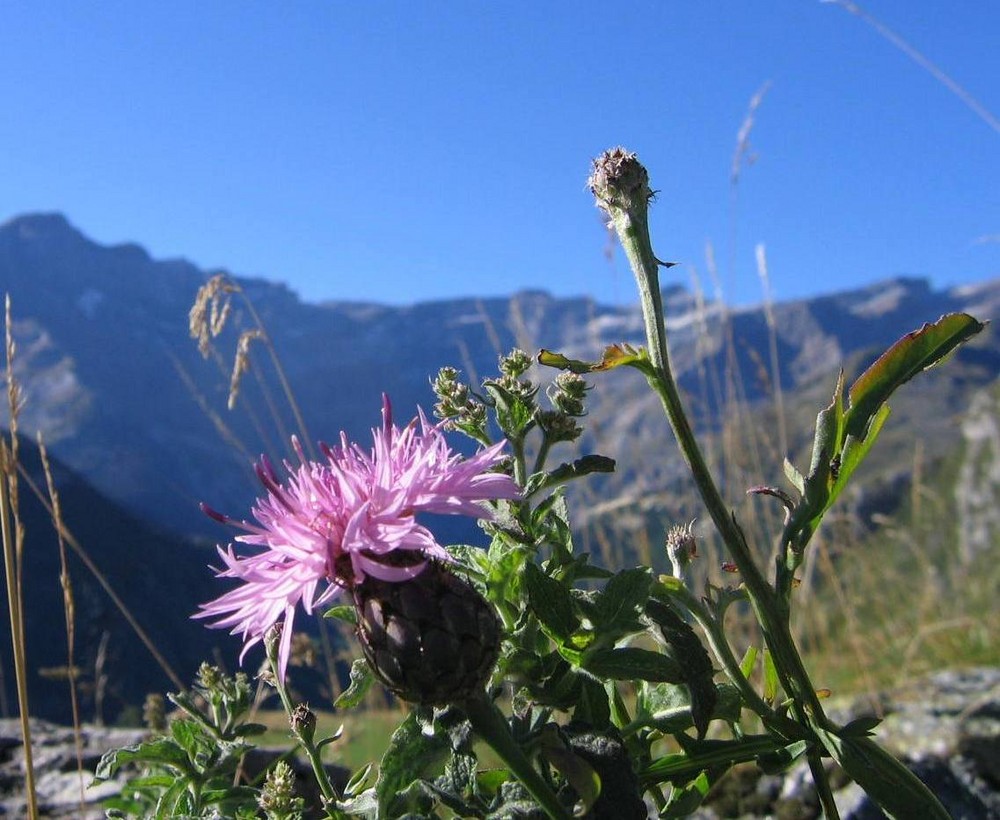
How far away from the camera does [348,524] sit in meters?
1.12

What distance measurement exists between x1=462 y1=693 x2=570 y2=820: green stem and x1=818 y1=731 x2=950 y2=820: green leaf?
395mm

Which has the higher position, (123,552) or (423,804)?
(423,804)

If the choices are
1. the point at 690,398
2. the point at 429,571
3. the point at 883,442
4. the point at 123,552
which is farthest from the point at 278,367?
the point at 883,442

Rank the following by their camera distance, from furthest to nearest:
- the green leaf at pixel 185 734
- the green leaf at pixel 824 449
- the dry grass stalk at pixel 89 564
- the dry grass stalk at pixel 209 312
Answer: the dry grass stalk at pixel 209 312 → the dry grass stalk at pixel 89 564 → the green leaf at pixel 185 734 → the green leaf at pixel 824 449

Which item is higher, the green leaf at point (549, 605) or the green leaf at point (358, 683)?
the green leaf at point (549, 605)

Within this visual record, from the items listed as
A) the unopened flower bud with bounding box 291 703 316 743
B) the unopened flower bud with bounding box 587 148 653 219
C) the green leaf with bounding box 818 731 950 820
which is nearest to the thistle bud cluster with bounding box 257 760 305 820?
the unopened flower bud with bounding box 291 703 316 743

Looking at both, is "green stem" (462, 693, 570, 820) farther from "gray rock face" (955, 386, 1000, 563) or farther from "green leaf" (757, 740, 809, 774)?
"gray rock face" (955, 386, 1000, 563)

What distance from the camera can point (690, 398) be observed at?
533cm

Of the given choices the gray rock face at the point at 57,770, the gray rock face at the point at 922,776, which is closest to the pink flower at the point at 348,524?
the gray rock face at the point at 57,770

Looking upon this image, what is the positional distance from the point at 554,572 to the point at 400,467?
27 cm

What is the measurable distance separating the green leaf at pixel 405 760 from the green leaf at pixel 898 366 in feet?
2.27

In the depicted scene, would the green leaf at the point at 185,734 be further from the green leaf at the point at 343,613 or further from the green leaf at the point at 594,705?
the green leaf at the point at 594,705

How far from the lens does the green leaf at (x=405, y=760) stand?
43.8 inches

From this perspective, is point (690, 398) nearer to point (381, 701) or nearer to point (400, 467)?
point (381, 701)
